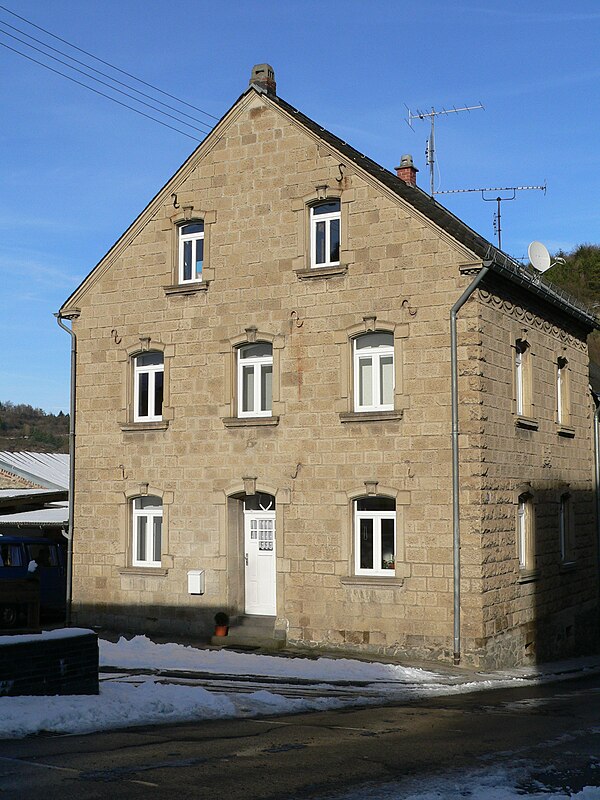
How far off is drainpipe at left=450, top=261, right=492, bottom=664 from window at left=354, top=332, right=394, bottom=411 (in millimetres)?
1514

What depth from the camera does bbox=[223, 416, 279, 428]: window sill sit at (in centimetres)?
2134

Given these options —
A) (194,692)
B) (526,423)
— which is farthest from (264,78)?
(194,692)

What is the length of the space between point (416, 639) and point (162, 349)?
28.3 feet

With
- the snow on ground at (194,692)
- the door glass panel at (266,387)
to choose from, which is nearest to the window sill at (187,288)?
the door glass panel at (266,387)

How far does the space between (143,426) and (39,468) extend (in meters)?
20.6

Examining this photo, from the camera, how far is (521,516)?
21875 mm

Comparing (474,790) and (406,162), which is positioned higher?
(406,162)

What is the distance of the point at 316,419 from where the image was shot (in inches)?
822

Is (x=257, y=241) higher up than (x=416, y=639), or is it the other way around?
(x=257, y=241)

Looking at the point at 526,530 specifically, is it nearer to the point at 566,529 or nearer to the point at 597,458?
the point at 566,529

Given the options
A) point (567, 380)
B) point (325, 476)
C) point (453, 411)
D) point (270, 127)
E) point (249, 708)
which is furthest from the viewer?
point (567, 380)

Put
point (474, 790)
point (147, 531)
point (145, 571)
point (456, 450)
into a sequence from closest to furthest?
1. point (474, 790)
2. point (456, 450)
3. point (145, 571)
4. point (147, 531)

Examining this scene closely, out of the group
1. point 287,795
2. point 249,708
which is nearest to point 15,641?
point 249,708

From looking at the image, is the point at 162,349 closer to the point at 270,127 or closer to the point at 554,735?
the point at 270,127
